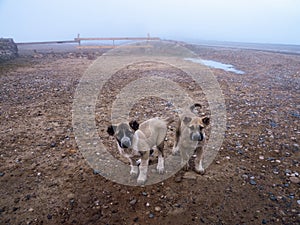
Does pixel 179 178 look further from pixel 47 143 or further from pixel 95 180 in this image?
pixel 47 143

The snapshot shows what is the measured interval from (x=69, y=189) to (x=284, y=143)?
6.29m

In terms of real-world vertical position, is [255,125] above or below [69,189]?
above

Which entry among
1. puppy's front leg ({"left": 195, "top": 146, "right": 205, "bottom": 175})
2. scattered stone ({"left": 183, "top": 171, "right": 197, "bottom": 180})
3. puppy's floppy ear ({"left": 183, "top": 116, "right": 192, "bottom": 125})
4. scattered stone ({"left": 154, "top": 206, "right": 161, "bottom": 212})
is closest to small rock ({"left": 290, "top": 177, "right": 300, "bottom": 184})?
puppy's front leg ({"left": 195, "top": 146, "right": 205, "bottom": 175})

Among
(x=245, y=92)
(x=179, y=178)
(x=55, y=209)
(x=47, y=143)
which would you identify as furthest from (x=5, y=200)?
(x=245, y=92)

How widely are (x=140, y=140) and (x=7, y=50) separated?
23957 mm

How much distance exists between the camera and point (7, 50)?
21.9m

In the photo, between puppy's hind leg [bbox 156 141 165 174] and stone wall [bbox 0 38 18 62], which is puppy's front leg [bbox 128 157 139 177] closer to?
puppy's hind leg [bbox 156 141 165 174]

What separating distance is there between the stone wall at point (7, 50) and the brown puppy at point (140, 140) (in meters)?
22.0

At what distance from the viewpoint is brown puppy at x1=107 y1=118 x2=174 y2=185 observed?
4.22 meters

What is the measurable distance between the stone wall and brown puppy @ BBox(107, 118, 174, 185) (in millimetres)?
22012

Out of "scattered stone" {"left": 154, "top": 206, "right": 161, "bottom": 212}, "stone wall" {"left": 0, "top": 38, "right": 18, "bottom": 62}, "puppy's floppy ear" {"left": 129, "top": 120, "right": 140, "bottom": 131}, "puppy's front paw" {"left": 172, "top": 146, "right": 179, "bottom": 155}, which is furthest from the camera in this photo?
"stone wall" {"left": 0, "top": 38, "right": 18, "bottom": 62}

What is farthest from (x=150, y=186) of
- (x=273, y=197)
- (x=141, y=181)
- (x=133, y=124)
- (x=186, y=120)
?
(x=273, y=197)

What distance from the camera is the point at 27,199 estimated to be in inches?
174

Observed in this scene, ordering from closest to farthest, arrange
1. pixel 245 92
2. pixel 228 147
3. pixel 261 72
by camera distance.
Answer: pixel 228 147, pixel 245 92, pixel 261 72
